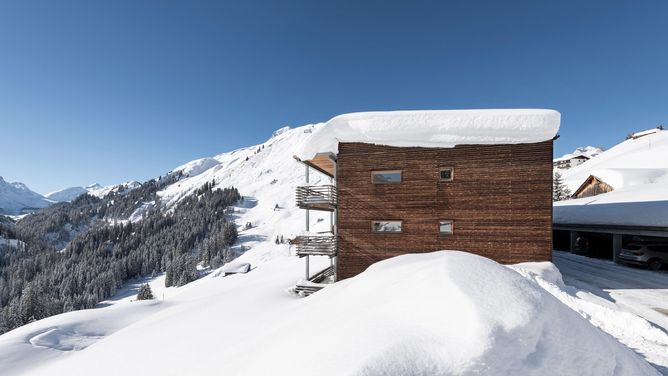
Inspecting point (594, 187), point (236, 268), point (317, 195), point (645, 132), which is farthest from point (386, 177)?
point (645, 132)

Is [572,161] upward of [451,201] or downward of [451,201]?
upward

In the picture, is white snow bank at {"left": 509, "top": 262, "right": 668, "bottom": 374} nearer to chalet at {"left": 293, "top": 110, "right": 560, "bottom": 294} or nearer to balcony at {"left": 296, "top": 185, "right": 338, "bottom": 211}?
chalet at {"left": 293, "top": 110, "right": 560, "bottom": 294}

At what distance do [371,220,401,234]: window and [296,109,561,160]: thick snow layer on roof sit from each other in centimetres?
422

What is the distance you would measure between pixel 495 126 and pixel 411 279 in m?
11.2

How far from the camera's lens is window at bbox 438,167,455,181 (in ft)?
47.5

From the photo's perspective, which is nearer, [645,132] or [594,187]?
[594,187]

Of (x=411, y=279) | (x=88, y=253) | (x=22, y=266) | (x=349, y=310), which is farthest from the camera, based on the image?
(x=88, y=253)

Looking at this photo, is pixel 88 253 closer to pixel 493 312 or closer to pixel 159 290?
pixel 159 290

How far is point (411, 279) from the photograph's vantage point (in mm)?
5855

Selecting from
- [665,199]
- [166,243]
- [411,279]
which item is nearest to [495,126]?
[411,279]

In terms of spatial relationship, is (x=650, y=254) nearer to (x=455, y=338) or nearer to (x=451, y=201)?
(x=451, y=201)

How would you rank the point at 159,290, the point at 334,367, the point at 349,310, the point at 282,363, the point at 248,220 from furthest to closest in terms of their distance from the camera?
the point at 248,220 < the point at 159,290 < the point at 349,310 < the point at 282,363 < the point at 334,367

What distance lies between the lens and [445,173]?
1460 cm

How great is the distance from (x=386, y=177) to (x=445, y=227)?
157 inches
